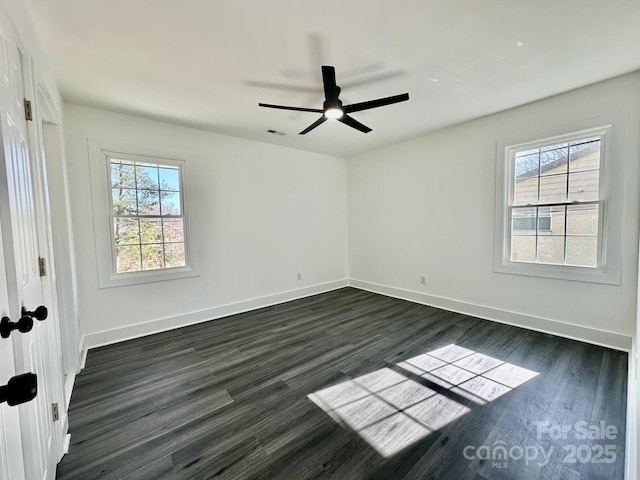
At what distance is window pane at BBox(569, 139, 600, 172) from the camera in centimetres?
283

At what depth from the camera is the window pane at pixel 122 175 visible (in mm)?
3162

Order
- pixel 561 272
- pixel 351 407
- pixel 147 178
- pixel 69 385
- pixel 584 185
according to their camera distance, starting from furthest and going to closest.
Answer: pixel 147 178 < pixel 561 272 < pixel 584 185 < pixel 69 385 < pixel 351 407

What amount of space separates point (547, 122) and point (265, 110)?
316cm

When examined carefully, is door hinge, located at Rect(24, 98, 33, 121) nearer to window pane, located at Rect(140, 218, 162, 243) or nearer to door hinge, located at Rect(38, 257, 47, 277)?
door hinge, located at Rect(38, 257, 47, 277)

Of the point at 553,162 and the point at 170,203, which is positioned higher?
the point at 553,162

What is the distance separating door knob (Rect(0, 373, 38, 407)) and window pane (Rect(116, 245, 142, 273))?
117 inches

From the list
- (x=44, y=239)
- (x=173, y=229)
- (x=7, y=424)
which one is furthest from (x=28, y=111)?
(x=173, y=229)

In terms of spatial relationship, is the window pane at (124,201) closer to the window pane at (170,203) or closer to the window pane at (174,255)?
the window pane at (170,203)

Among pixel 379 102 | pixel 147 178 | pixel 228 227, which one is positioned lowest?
pixel 228 227

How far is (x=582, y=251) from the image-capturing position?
2.93m

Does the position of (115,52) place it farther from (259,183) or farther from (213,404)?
(213,404)

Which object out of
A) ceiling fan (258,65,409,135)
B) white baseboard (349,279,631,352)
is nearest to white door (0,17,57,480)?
ceiling fan (258,65,409,135)

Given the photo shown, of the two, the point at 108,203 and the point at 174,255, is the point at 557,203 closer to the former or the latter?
the point at 174,255

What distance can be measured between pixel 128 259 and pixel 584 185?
5.18 meters
